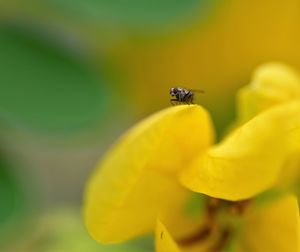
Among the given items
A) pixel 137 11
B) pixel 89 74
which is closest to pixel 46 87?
pixel 89 74

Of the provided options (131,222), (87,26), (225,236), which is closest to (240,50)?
(87,26)

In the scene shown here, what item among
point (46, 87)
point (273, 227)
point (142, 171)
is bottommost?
point (273, 227)

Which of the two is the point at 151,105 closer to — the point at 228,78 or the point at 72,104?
the point at 228,78

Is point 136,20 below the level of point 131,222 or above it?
above

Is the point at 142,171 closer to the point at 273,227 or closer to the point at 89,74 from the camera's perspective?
the point at 273,227

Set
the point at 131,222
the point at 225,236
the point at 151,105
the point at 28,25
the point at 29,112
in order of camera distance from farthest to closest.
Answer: the point at 151,105 < the point at 28,25 < the point at 29,112 < the point at 225,236 < the point at 131,222

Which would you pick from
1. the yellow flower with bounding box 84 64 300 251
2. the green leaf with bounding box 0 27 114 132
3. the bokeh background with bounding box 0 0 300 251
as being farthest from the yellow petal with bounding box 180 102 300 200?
the green leaf with bounding box 0 27 114 132

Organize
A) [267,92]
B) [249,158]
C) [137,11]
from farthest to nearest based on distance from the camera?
[137,11] → [267,92] → [249,158]
